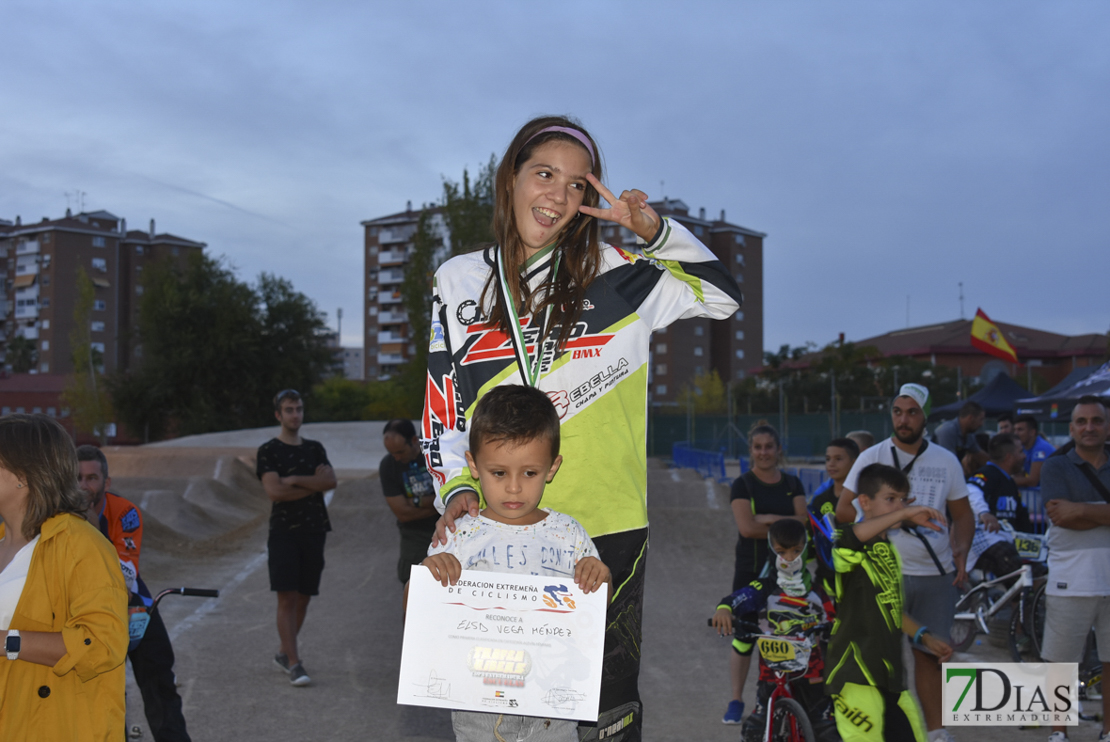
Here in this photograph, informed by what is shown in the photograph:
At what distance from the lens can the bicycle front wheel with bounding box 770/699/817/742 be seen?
4562 mm

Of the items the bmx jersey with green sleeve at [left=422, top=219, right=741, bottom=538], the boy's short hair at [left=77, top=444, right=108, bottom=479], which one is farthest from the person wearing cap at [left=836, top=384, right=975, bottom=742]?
the boy's short hair at [left=77, top=444, right=108, bottom=479]

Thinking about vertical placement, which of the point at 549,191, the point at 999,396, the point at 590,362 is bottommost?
the point at 999,396

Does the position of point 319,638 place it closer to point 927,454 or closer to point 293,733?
point 293,733

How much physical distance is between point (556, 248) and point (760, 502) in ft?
15.1

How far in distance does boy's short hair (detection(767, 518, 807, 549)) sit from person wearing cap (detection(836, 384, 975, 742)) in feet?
2.68

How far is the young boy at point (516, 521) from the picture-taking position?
200 cm

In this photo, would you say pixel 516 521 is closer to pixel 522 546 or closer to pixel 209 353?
pixel 522 546

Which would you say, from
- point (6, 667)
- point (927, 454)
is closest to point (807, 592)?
point (927, 454)

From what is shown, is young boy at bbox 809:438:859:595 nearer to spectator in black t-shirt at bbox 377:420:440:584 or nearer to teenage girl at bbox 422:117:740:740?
spectator in black t-shirt at bbox 377:420:440:584

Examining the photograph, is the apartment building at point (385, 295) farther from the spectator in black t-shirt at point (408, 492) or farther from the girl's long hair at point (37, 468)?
the girl's long hair at point (37, 468)

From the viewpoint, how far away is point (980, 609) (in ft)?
26.3

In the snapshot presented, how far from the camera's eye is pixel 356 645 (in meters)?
8.23

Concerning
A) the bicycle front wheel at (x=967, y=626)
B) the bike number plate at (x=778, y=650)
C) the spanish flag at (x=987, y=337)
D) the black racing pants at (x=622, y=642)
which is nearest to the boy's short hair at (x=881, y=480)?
the bike number plate at (x=778, y=650)

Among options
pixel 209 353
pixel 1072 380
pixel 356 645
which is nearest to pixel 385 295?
pixel 209 353
